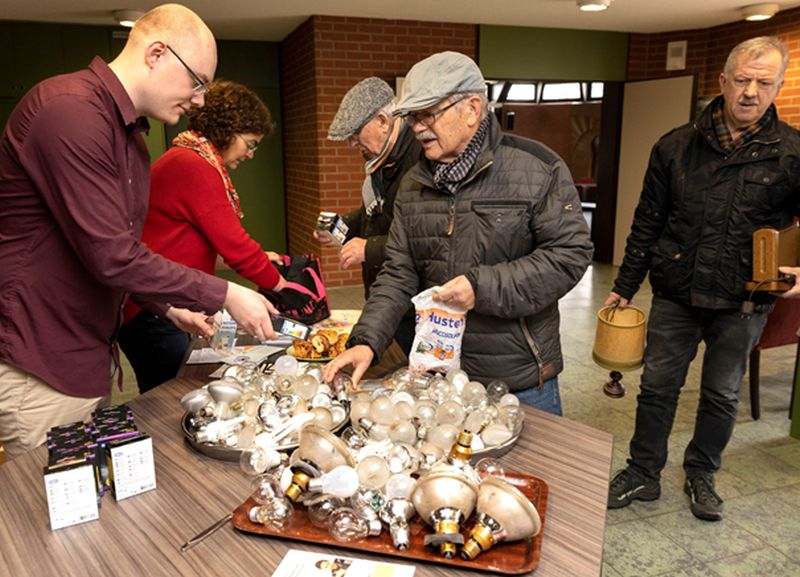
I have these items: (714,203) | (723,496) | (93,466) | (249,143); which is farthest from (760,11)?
(93,466)

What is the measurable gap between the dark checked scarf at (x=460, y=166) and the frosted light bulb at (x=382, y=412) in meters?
0.65

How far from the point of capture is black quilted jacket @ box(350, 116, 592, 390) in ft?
5.05

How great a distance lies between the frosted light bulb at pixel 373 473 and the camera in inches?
39.0

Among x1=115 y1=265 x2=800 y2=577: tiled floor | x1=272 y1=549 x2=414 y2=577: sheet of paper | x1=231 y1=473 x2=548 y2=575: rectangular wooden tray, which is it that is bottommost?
x1=115 y1=265 x2=800 y2=577: tiled floor

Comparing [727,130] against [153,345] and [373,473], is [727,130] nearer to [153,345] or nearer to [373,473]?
[373,473]

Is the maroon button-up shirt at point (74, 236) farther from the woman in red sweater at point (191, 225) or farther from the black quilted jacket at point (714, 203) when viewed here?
the black quilted jacket at point (714, 203)

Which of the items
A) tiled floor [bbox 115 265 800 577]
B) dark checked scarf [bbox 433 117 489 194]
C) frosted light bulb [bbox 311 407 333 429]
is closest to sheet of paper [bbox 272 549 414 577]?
frosted light bulb [bbox 311 407 333 429]

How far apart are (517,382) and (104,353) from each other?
101cm

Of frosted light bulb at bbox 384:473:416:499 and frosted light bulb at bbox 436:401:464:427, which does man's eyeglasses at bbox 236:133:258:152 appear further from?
frosted light bulb at bbox 384:473:416:499

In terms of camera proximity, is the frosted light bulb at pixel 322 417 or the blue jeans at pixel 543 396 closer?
the frosted light bulb at pixel 322 417

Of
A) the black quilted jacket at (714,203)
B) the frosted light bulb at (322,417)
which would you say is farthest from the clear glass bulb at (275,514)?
the black quilted jacket at (714,203)

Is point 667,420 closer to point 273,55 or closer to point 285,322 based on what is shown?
point 285,322

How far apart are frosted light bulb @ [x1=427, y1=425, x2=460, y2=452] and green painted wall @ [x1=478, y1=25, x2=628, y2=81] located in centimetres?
576

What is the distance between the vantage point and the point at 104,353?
1.50 meters
